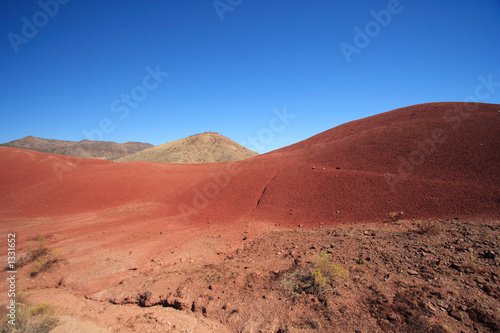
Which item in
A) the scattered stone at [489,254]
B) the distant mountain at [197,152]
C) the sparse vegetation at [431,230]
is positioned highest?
the distant mountain at [197,152]

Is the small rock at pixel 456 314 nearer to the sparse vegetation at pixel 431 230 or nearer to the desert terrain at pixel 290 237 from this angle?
the desert terrain at pixel 290 237

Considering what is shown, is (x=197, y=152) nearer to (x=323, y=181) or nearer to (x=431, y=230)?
(x=323, y=181)

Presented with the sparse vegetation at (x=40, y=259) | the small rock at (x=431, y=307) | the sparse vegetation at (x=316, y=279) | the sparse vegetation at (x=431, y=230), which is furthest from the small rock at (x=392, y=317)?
the sparse vegetation at (x=40, y=259)

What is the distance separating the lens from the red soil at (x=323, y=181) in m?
8.23

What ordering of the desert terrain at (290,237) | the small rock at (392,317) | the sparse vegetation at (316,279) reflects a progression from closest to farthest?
1. the small rock at (392,317)
2. the desert terrain at (290,237)
3. the sparse vegetation at (316,279)

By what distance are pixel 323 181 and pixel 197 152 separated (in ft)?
148

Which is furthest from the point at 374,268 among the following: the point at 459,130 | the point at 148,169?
the point at 148,169

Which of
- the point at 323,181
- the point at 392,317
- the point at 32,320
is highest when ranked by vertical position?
the point at 323,181

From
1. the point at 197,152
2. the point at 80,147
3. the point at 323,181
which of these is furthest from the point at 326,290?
the point at 80,147

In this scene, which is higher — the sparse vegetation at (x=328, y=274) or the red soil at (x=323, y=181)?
the red soil at (x=323, y=181)

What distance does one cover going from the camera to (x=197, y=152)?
52875 millimetres

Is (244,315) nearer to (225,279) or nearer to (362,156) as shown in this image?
(225,279)

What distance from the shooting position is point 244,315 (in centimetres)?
386

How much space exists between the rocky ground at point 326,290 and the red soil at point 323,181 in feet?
7.73
